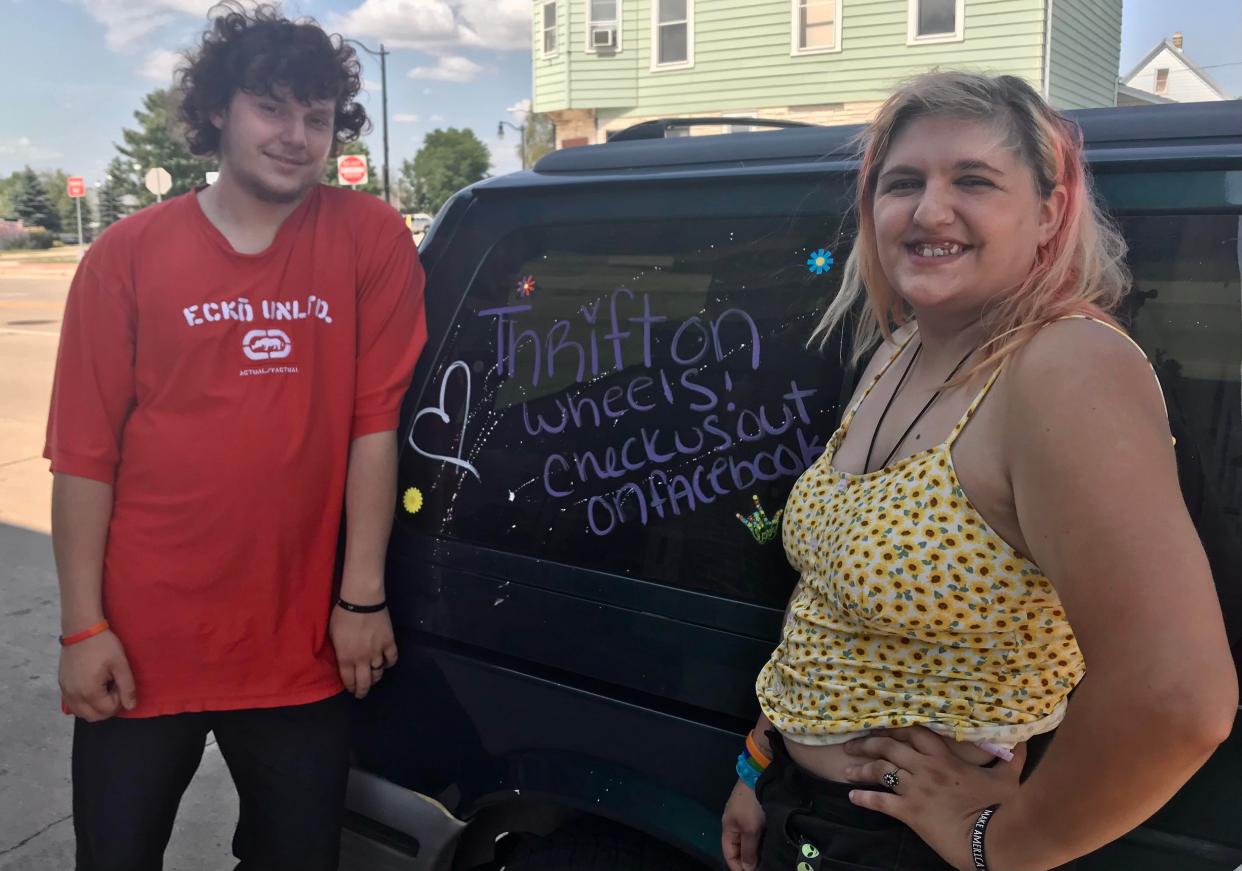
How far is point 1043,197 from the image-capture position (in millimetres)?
1161

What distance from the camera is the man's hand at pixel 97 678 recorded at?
1.77 meters

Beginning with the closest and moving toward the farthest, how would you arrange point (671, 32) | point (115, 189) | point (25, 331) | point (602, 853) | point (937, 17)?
1. point (602, 853)
2. point (937, 17)
3. point (25, 331)
4. point (671, 32)
5. point (115, 189)

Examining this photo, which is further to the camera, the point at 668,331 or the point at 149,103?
the point at 149,103

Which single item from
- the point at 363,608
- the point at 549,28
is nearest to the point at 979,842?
the point at 363,608

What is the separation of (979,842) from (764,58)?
15.2 meters

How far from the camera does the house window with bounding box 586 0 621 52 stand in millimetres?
16266

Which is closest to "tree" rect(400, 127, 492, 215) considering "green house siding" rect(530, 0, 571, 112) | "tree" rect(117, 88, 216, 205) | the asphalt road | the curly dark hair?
"tree" rect(117, 88, 216, 205)

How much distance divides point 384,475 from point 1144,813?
133 centimetres

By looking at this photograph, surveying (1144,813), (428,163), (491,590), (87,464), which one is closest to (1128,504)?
(1144,813)

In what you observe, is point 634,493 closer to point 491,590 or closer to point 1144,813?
point 491,590

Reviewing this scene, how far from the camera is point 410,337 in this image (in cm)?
190

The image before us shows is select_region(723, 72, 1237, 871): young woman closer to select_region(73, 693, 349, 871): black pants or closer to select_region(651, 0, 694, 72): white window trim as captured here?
select_region(73, 693, 349, 871): black pants

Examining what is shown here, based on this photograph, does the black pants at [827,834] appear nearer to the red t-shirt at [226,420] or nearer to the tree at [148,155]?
the red t-shirt at [226,420]

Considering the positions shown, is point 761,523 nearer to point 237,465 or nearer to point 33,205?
point 237,465
